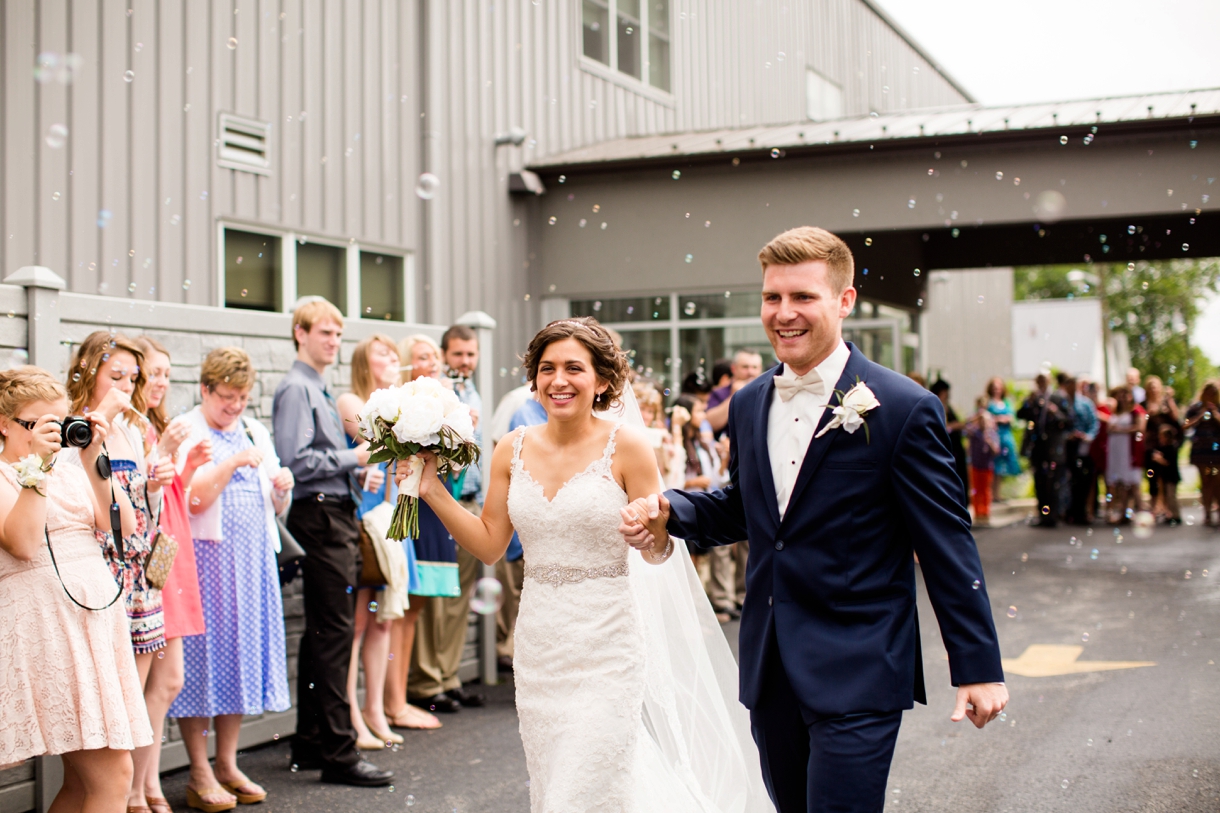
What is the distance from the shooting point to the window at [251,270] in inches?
375

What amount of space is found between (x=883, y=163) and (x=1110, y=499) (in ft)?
23.9

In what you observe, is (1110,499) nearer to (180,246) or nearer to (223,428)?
(180,246)

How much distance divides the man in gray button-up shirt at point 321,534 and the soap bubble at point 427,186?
21.4 ft

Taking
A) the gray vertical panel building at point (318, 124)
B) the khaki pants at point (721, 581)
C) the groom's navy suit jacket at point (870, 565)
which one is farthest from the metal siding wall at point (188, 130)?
the groom's navy suit jacket at point (870, 565)

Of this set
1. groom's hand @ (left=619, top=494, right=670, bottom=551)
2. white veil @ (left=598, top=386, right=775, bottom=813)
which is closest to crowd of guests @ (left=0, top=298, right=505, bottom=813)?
white veil @ (left=598, top=386, right=775, bottom=813)

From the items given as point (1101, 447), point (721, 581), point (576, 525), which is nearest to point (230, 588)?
Answer: point (576, 525)

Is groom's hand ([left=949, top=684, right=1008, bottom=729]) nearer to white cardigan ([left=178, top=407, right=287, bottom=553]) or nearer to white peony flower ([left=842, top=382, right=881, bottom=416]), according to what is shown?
white peony flower ([left=842, top=382, right=881, bottom=416])

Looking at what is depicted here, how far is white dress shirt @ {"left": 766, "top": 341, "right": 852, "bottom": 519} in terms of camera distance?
9.85ft

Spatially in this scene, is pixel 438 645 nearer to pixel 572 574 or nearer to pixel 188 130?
pixel 572 574

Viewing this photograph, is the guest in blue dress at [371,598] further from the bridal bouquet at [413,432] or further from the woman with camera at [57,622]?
the bridal bouquet at [413,432]

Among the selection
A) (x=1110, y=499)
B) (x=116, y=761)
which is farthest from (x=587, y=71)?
(x=116, y=761)

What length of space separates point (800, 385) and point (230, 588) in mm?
3167

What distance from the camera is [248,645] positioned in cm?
511

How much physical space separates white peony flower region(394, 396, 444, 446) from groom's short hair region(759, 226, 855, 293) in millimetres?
1158
